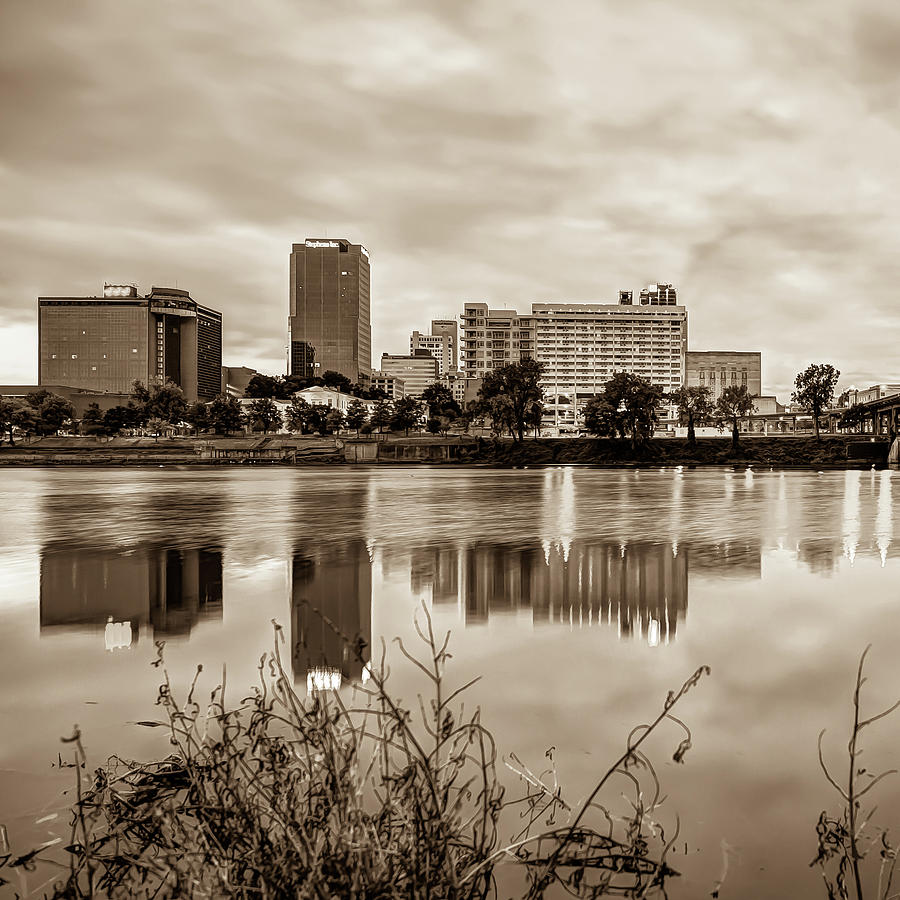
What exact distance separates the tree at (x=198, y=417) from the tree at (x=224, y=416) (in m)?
2.50

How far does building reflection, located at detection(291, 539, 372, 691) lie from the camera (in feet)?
22.8

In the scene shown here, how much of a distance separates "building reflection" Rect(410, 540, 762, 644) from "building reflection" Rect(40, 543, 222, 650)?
11.4ft

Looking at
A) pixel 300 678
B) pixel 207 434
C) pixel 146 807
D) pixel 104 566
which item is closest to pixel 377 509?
pixel 104 566

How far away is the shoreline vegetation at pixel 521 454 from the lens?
101 m

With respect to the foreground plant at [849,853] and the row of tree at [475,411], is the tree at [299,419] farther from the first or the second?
the foreground plant at [849,853]

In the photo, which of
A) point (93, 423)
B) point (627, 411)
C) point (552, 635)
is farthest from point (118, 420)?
point (552, 635)

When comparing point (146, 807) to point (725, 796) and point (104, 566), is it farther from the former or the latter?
point (104, 566)

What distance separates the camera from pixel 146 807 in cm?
437

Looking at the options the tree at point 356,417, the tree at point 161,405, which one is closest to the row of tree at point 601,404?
the tree at point 356,417

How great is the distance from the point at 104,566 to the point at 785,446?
108852 millimetres

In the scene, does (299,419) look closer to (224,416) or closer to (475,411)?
(224,416)

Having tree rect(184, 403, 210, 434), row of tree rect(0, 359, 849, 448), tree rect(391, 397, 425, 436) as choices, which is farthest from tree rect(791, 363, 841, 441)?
tree rect(184, 403, 210, 434)

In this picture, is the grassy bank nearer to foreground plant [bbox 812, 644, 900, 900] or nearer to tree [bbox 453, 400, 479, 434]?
tree [bbox 453, 400, 479, 434]

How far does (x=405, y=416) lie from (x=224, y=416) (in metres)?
40.3
